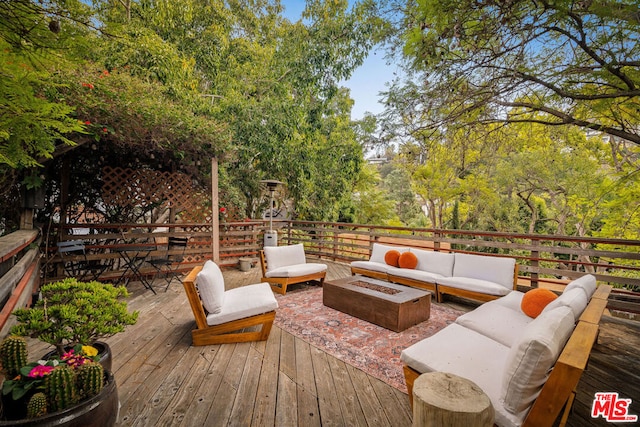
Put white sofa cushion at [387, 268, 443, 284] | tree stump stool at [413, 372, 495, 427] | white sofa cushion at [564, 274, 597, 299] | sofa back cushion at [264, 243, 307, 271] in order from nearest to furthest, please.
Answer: tree stump stool at [413, 372, 495, 427] → white sofa cushion at [564, 274, 597, 299] → white sofa cushion at [387, 268, 443, 284] → sofa back cushion at [264, 243, 307, 271]

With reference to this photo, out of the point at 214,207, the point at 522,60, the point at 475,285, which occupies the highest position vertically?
the point at 522,60

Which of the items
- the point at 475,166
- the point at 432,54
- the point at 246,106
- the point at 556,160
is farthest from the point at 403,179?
the point at 432,54

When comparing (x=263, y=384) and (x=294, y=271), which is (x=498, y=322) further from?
(x=294, y=271)

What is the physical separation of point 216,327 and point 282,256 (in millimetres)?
1904

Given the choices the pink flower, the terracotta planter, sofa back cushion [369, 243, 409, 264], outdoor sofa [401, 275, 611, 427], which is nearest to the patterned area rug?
outdoor sofa [401, 275, 611, 427]

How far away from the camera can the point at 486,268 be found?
3619mm

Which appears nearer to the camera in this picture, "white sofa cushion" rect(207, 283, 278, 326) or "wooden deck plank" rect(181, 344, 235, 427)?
"wooden deck plank" rect(181, 344, 235, 427)

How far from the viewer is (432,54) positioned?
240 centimetres

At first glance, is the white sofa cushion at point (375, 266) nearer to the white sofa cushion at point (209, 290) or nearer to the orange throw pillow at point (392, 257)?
the orange throw pillow at point (392, 257)

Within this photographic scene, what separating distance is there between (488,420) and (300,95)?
263 inches

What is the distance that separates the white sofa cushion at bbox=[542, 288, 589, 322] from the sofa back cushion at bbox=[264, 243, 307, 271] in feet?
10.5

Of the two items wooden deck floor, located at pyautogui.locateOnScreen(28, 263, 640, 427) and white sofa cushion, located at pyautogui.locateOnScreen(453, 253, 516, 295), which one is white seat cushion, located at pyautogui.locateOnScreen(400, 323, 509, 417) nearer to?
wooden deck floor, located at pyautogui.locateOnScreen(28, 263, 640, 427)

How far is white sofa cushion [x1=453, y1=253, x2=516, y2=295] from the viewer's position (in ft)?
11.4

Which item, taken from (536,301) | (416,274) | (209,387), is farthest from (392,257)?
(209,387)
